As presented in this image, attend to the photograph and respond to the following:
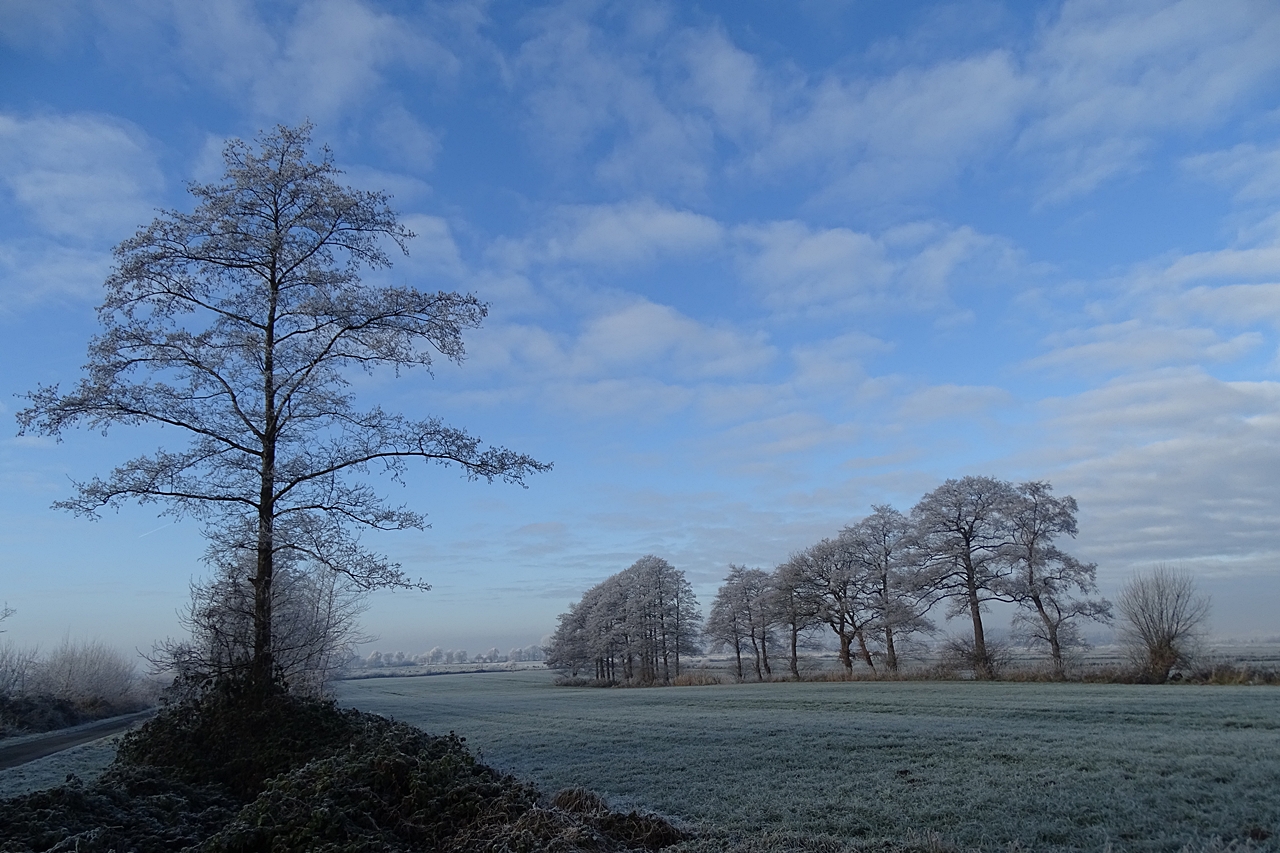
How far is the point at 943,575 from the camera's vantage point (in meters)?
39.8

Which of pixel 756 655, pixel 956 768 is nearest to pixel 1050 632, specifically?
pixel 756 655

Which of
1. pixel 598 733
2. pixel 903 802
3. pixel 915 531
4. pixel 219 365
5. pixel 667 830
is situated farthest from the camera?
pixel 915 531

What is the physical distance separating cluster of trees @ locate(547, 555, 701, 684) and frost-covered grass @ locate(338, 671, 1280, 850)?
44952 millimetres

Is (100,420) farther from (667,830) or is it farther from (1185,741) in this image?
(1185,741)

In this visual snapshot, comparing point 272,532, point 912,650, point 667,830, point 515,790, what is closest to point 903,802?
point 667,830

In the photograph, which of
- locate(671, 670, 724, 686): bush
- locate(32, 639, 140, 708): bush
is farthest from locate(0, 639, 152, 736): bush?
locate(671, 670, 724, 686): bush

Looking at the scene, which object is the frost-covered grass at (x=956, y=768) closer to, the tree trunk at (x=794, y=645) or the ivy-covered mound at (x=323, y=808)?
the ivy-covered mound at (x=323, y=808)

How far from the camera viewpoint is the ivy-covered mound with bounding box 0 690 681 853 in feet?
19.7

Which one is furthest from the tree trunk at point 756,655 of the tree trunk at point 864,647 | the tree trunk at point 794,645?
the tree trunk at point 864,647

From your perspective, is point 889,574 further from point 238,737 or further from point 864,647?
point 238,737

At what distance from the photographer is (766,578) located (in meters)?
60.6

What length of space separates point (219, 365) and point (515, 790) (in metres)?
9.57

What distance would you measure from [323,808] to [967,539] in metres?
39.7

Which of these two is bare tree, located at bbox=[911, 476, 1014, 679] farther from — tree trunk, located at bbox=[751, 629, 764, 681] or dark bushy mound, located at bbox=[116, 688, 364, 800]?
dark bushy mound, located at bbox=[116, 688, 364, 800]
